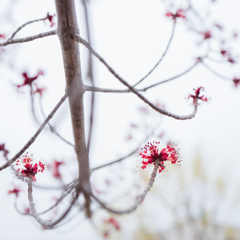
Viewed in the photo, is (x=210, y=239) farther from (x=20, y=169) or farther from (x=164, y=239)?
(x=20, y=169)

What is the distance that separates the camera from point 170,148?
67 cm

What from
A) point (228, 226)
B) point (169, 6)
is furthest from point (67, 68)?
point (228, 226)

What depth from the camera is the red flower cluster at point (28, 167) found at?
0.73 metres

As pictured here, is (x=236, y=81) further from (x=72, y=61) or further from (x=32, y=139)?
(x=32, y=139)

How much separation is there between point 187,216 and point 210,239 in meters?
0.71

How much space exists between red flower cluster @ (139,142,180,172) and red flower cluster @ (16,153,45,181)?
322 mm

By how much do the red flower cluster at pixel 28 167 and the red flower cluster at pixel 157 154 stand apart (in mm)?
322

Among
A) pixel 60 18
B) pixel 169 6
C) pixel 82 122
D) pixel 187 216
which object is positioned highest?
pixel 169 6

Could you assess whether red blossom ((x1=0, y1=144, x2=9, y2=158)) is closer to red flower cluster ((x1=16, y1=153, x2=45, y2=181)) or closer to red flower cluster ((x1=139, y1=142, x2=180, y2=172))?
red flower cluster ((x1=16, y1=153, x2=45, y2=181))

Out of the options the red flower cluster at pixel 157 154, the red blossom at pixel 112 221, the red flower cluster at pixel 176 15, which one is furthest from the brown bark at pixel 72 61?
the red blossom at pixel 112 221

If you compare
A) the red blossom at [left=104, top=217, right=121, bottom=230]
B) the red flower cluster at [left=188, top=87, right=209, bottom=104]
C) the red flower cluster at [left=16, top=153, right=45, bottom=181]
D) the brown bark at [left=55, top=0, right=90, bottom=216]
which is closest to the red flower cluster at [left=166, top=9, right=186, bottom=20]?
the red flower cluster at [left=188, top=87, right=209, bottom=104]

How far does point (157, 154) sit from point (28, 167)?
15.5 inches

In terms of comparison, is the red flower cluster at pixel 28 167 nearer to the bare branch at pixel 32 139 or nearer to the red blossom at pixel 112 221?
the bare branch at pixel 32 139

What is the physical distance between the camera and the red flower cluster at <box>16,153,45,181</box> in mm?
731
